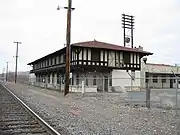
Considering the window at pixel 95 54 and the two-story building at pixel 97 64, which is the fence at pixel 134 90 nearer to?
the two-story building at pixel 97 64

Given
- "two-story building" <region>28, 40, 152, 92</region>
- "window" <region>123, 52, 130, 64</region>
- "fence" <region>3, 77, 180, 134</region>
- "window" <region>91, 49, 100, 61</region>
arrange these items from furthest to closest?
"window" <region>123, 52, 130, 64</region> < "window" <region>91, 49, 100, 61</region> < "two-story building" <region>28, 40, 152, 92</region> < "fence" <region>3, 77, 180, 134</region>

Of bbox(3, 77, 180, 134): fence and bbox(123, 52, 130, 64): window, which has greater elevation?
bbox(123, 52, 130, 64): window

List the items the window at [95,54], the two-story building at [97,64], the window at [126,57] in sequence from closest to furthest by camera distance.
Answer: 1. the two-story building at [97,64]
2. the window at [95,54]
3. the window at [126,57]

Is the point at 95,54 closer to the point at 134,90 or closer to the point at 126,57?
the point at 126,57

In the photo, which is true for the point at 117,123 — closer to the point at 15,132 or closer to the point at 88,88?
the point at 15,132

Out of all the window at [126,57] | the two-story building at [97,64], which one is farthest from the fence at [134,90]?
the window at [126,57]

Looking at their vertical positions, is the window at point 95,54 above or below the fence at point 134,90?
above

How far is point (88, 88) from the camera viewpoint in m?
35.8

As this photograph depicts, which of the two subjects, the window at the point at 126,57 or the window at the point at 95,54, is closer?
the window at the point at 95,54

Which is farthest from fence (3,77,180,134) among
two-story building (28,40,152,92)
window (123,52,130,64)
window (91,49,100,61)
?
window (91,49,100,61)

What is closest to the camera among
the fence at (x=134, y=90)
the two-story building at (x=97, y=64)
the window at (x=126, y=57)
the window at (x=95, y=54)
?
the fence at (x=134, y=90)

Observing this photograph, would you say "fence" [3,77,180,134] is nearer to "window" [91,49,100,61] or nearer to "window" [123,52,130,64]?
"window" [123,52,130,64]

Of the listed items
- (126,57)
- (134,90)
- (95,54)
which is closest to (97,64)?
(95,54)

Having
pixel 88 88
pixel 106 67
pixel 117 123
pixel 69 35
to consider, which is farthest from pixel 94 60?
pixel 117 123
